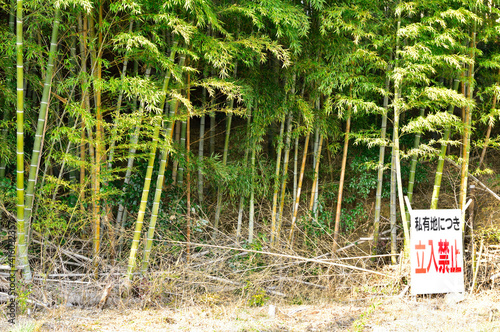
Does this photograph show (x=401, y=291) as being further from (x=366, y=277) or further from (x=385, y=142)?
(x=385, y=142)

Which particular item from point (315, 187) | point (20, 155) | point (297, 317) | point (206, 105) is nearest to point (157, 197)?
point (206, 105)

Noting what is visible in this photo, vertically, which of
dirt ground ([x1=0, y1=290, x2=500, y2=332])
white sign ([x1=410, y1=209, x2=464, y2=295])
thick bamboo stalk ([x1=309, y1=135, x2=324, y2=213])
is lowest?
dirt ground ([x1=0, y1=290, x2=500, y2=332])

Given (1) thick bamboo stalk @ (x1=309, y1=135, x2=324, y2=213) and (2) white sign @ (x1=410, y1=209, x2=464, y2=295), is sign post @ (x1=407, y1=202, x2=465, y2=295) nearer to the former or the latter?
(2) white sign @ (x1=410, y1=209, x2=464, y2=295)

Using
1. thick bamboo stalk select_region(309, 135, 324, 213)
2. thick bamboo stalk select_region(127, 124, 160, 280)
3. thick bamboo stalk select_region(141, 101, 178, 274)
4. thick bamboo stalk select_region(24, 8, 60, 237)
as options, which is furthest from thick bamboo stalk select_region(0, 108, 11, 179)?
thick bamboo stalk select_region(309, 135, 324, 213)

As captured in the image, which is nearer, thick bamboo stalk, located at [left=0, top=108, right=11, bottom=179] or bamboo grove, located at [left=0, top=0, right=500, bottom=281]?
bamboo grove, located at [left=0, top=0, right=500, bottom=281]

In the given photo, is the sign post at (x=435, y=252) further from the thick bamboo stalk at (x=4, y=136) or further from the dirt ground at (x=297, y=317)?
the thick bamboo stalk at (x=4, y=136)

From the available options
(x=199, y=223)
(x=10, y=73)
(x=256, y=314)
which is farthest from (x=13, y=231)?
(x=256, y=314)

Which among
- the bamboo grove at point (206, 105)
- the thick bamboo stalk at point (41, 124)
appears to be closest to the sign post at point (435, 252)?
the bamboo grove at point (206, 105)

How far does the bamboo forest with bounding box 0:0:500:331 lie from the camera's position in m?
4.48

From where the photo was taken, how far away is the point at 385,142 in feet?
17.9

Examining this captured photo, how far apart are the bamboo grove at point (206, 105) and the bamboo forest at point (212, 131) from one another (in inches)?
1.1

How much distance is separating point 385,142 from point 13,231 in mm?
4496

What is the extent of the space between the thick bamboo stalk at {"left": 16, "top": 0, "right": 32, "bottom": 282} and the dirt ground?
60cm

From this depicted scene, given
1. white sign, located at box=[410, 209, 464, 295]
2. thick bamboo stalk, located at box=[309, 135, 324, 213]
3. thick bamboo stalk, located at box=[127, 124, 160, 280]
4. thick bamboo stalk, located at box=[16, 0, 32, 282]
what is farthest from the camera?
thick bamboo stalk, located at box=[309, 135, 324, 213]
